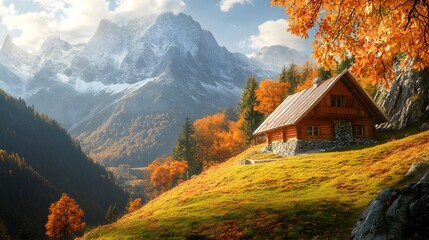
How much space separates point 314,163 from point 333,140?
11.5m

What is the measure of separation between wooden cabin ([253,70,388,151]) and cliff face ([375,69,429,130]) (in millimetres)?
1939

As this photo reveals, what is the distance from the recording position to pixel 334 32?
41.1ft

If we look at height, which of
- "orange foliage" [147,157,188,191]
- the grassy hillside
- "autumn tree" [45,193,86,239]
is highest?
the grassy hillside

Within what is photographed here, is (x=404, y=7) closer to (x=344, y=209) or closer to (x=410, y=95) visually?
(x=344, y=209)

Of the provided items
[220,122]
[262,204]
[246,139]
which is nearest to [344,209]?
[262,204]

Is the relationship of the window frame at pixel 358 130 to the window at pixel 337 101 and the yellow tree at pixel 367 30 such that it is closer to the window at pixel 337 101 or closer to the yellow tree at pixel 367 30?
the window at pixel 337 101

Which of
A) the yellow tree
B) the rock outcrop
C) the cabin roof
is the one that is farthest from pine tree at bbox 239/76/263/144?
the rock outcrop

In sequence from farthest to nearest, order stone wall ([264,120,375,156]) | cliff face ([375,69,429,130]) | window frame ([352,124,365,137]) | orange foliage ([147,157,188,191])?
orange foliage ([147,157,188,191])
window frame ([352,124,365,137])
stone wall ([264,120,375,156])
cliff face ([375,69,429,130])

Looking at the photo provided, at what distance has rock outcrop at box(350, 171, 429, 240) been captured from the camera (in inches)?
307

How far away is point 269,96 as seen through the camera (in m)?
81.8

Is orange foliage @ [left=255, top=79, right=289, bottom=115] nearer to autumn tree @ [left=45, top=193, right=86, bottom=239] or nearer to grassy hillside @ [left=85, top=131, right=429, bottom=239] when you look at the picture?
grassy hillside @ [left=85, top=131, right=429, bottom=239]

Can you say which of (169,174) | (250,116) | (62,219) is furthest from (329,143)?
(62,219)

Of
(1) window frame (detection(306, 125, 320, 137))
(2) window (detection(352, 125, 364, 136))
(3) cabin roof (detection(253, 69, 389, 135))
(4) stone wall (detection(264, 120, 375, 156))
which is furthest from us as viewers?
(2) window (detection(352, 125, 364, 136))

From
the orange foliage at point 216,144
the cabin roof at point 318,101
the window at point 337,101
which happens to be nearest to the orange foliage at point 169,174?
the orange foliage at point 216,144
